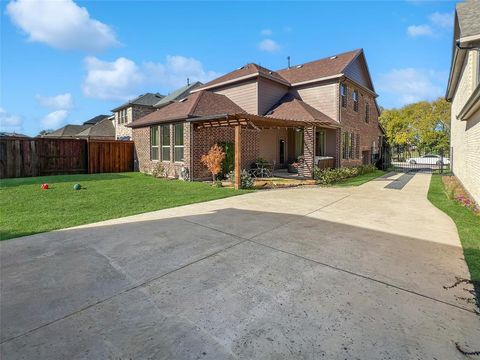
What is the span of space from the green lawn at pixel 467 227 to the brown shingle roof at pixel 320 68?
11.1 m

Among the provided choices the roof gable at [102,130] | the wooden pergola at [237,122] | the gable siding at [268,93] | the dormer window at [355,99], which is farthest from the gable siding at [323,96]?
the roof gable at [102,130]

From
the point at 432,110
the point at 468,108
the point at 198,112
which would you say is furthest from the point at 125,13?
the point at 432,110

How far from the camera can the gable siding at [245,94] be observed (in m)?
17.1

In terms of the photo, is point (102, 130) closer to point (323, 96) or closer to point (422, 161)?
point (323, 96)

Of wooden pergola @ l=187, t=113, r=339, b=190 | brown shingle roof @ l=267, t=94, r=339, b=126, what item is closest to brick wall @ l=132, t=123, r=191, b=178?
wooden pergola @ l=187, t=113, r=339, b=190

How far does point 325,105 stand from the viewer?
17.7 meters

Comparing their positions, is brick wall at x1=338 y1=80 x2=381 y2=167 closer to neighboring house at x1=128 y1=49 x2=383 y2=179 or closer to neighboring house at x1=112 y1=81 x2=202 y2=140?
neighboring house at x1=128 y1=49 x2=383 y2=179

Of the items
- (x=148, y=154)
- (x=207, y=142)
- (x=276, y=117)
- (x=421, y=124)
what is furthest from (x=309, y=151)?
(x=421, y=124)

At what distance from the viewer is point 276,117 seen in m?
16.3

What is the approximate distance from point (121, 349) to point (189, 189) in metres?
8.88

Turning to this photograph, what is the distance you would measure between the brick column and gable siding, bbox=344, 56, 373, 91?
603cm

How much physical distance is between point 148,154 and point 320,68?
1330cm

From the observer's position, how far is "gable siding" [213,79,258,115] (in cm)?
1705

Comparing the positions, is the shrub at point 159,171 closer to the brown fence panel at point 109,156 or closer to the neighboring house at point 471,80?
the brown fence panel at point 109,156
